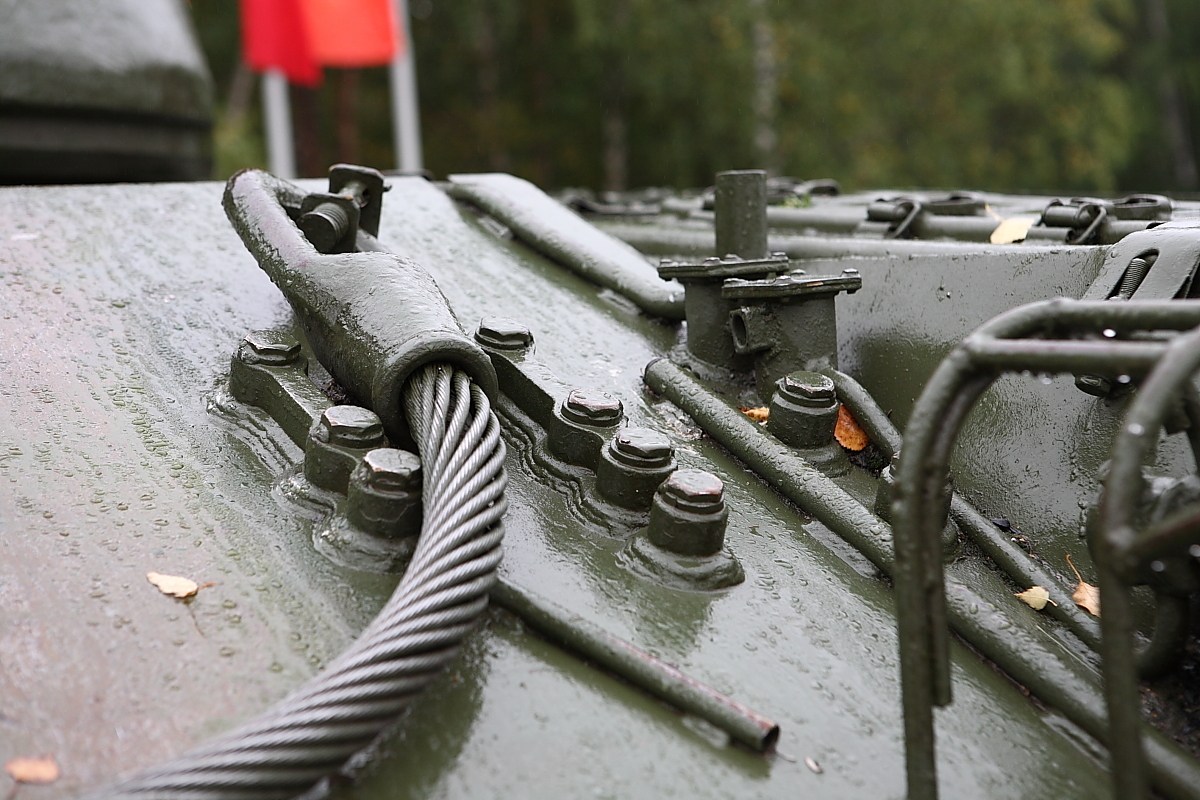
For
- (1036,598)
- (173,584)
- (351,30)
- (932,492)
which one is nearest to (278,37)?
(351,30)

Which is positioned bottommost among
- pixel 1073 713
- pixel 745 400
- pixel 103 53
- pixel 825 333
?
pixel 1073 713

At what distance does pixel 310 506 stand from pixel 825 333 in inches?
40.3

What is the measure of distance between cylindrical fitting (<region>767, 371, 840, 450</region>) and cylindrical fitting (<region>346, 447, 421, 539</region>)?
0.70 meters

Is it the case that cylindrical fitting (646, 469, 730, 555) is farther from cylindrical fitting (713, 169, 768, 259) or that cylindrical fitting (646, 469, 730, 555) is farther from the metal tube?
cylindrical fitting (713, 169, 768, 259)

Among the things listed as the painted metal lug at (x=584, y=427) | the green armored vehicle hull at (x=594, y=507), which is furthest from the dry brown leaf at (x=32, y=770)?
the painted metal lug at (x=584, y=427)

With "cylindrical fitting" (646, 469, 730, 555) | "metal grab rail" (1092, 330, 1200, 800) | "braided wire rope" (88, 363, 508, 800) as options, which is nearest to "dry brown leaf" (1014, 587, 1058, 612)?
"cylindrical fitting" (646, 469, 730, 555)

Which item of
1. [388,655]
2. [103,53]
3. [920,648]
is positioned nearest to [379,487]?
[388,655]

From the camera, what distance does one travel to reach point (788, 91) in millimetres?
13734

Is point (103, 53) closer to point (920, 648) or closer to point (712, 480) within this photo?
point (712, 480)

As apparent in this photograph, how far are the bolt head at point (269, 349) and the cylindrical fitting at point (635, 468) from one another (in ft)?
2.02

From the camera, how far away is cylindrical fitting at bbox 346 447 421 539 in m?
1.57

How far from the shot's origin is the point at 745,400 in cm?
214

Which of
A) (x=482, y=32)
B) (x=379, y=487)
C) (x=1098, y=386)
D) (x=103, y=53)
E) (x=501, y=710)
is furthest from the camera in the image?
(x=482, y=32)

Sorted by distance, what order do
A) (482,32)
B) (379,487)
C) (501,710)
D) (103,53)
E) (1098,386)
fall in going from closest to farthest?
1. (501,710)
2. (379,487)
3. (1098,386)
4. (103,53)
5. (482,32)
